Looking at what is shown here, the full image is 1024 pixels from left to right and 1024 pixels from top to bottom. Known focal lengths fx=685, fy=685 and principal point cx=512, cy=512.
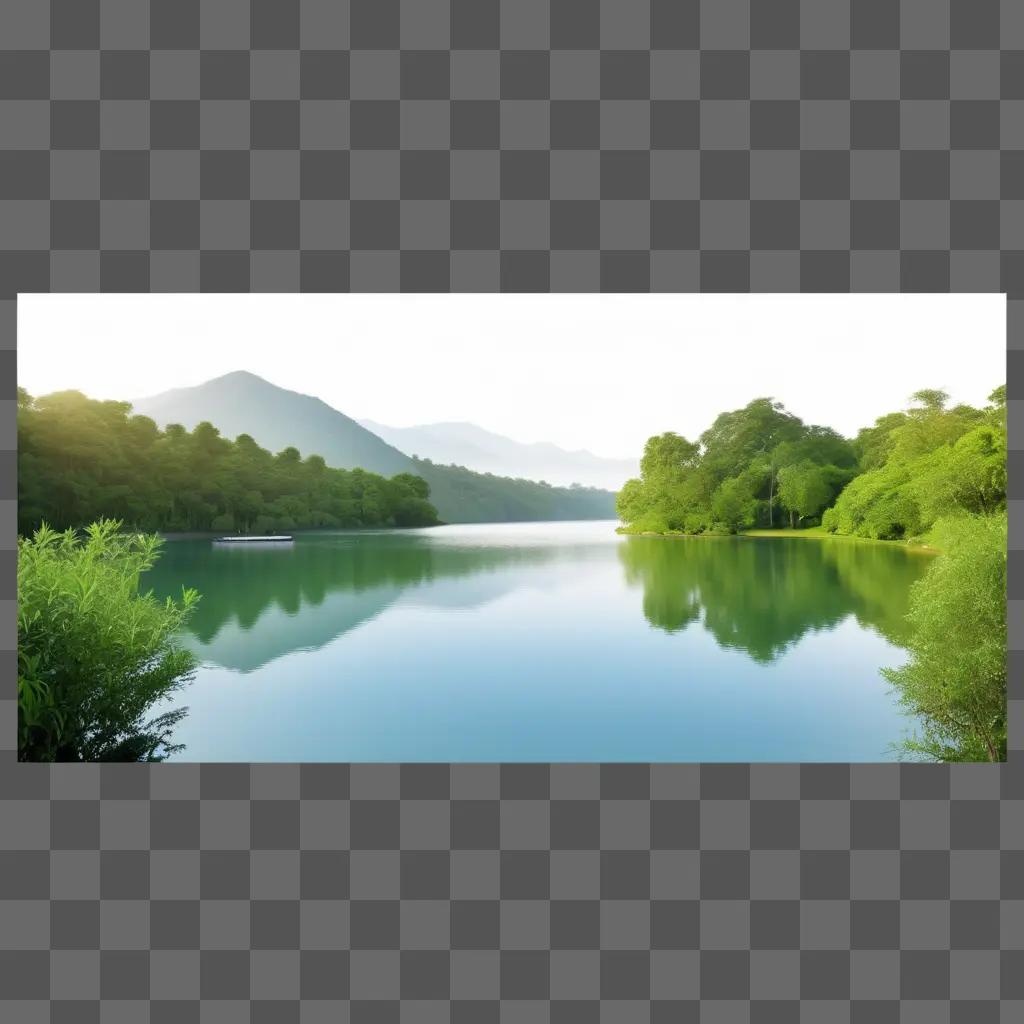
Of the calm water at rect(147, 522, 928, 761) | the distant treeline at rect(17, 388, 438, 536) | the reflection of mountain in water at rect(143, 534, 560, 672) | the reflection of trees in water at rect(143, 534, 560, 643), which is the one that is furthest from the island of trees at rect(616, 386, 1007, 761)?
the reflection of trees in water at rect(143, 534, 560, 643)

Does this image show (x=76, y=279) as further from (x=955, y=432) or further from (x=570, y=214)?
(x=955, y=432)

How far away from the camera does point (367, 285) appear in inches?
117

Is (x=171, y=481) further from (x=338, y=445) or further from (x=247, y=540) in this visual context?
(x=338, y=445)

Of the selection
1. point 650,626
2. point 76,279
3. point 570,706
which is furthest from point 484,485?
point 76,279

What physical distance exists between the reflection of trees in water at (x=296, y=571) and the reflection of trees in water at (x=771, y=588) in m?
6.11

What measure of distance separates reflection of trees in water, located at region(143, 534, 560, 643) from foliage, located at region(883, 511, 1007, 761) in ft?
36.2

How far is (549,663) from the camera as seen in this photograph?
10.5 meters

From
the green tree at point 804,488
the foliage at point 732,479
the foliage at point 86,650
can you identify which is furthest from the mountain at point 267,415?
the foliage at point 86,650

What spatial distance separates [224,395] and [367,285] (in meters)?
64.5

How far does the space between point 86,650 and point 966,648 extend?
21.2 feet

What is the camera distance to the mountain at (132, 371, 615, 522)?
52372 mm

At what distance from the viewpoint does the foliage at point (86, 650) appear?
4.52 m

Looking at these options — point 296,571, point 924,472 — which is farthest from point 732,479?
point 296,571

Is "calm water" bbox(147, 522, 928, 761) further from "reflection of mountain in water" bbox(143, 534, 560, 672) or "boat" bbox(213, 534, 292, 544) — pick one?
"boat" bbox(213, 534, 292, 544)
